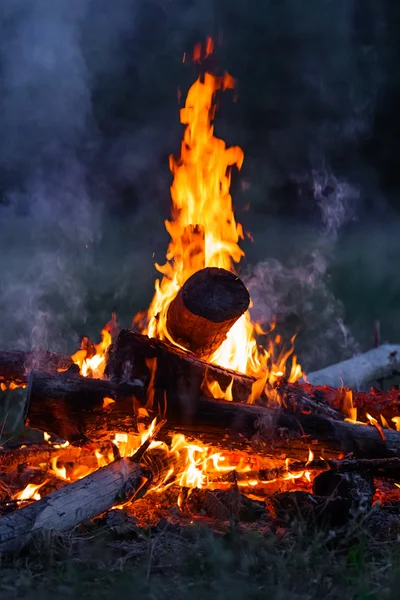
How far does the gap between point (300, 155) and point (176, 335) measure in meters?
11.7

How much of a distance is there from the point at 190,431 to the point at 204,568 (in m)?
1.88

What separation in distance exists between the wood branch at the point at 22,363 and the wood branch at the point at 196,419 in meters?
1.19

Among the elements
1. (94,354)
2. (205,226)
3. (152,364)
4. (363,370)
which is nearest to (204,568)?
(152,364)

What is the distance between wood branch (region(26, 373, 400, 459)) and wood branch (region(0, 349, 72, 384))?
119cm

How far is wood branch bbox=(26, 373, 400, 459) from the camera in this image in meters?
4.73

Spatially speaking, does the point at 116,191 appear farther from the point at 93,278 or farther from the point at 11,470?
the point at 11,470

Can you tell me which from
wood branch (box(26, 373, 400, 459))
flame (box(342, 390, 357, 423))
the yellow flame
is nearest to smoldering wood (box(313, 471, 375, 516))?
wood branch (box(26, 373, 400, 459))

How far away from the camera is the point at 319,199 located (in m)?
16.2

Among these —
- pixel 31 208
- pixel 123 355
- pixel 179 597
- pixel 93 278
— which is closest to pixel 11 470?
pixel 123 355

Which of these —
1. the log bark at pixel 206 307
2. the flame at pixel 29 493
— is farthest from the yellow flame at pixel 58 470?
the log bark at pixel 206 307

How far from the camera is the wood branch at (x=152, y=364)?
4.93 meters

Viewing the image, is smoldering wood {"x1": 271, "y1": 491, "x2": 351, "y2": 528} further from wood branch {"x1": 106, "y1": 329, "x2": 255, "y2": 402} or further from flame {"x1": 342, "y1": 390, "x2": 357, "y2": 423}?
flame {"x1": 342, "y1": 390, "x2": 357, "y2": 423}

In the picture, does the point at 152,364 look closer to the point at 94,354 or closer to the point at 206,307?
the point at 206,307

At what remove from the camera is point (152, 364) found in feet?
16.2
